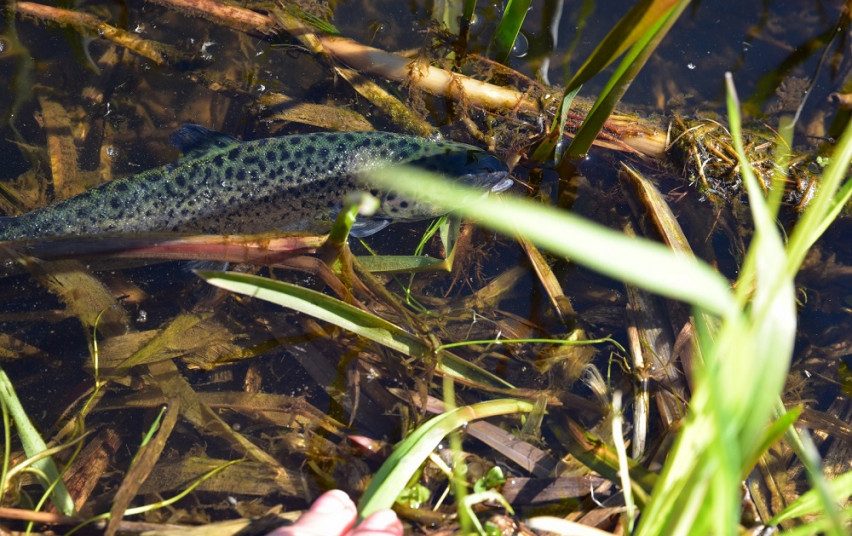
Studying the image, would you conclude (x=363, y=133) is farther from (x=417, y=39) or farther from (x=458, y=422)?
(x=458, y=422)

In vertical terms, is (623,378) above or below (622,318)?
below

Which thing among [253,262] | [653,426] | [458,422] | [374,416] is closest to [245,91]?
[253,262]

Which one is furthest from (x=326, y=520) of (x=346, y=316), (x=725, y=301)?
(x=725, y=301)

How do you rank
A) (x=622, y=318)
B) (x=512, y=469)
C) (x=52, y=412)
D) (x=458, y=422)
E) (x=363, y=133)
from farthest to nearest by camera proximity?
(x=363, y=133), (x=622, y=318), (x=52, y=412), (x=512, y=469), (x=458, y=422)

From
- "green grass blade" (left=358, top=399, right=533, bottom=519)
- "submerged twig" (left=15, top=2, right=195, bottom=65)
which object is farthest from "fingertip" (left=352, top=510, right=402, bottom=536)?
"submerged twig" (left=15, top=2, right=195, bottom=65)

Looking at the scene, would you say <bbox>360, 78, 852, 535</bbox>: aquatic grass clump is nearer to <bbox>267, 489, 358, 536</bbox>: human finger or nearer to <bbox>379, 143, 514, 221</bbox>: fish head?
<bbox>267, 489, 358, 536</bbox>: human finger

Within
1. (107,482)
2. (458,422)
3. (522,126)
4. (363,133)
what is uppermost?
(522,126)

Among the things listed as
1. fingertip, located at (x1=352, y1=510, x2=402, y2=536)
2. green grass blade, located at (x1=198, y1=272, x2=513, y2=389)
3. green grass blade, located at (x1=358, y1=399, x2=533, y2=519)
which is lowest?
fingertip, located at (x1=352, y1=510, x2=402, y2=536)

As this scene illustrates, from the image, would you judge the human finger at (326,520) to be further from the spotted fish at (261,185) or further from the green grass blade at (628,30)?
the green grass blade at (628,30)
